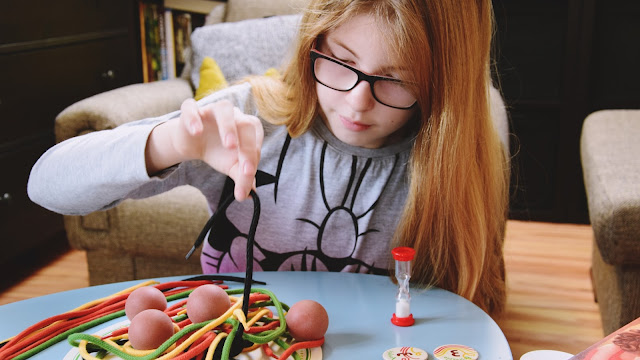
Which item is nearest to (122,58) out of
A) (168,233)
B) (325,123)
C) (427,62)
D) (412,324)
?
(168,233)

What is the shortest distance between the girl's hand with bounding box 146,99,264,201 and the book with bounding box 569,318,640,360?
37cm

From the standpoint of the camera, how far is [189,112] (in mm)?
707

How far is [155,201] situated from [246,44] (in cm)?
67

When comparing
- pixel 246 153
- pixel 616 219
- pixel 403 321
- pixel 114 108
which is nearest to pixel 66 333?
pixel 246 153

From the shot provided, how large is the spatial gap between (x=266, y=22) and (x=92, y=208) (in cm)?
142

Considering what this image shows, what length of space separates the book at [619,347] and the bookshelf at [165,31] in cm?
257

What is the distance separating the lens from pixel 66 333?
74 centimetres

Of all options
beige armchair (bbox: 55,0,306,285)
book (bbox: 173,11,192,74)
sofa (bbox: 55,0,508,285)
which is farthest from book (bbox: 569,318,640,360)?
book (bbox: 173,11,192,74)

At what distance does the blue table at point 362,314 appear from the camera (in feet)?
2.45

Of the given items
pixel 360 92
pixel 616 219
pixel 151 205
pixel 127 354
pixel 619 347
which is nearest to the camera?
pixel 619 347

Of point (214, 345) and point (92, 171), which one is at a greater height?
point (92, 171)

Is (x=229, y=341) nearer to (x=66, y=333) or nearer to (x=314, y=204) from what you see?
(x=66, y=333)

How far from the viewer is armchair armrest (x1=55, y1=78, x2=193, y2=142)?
6.06ft

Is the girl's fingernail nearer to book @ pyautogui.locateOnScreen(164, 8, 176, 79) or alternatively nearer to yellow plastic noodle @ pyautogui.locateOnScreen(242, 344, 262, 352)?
yellow plastic noodle @ pyautogui.locateOnScreen(242, 344, 262, 352)
